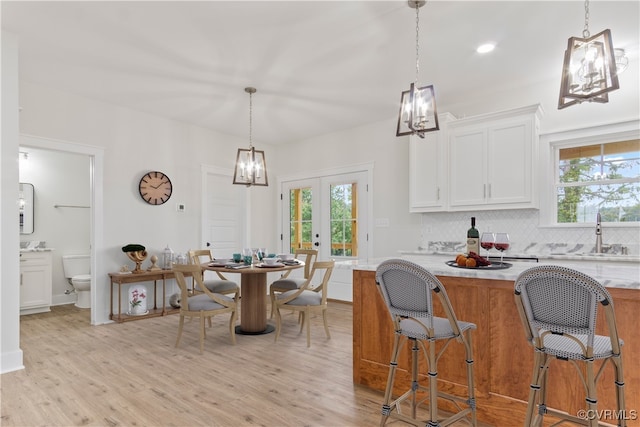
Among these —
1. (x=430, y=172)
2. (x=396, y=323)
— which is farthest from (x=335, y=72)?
(x=396, y=323)

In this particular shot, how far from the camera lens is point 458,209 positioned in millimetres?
4371

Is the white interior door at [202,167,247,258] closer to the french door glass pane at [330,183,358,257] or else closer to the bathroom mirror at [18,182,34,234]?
the french door glass pane at [330,183,358,257]

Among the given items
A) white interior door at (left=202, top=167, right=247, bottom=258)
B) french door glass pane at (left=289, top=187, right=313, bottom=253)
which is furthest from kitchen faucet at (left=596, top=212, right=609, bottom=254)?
white interior door at (left=202, top=167, right=247, bottom=258)

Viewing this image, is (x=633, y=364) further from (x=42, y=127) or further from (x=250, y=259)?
(x=42, y=127)

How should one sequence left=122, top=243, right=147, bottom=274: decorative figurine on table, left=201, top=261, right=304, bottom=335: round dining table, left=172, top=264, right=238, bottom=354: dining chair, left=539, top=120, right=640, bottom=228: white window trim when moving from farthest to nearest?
left=122, top=243, right=147, bottom=274: decorative figurine on table < left=201, top=261, right=304, bottom=335: round dining table < left=539, top=120, right=640, bottom=228: white window trim < left=172, top=264, right=238, bottom=354: dining chair

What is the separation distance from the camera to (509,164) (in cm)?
398

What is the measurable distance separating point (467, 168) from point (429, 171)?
0.46 meters

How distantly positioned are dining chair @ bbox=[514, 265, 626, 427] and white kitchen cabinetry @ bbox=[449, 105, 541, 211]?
2608mm

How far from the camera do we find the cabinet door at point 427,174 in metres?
4.48

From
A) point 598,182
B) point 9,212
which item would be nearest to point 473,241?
point 598,182

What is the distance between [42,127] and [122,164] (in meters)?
0.93

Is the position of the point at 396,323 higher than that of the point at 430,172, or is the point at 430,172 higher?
the point at 430,172

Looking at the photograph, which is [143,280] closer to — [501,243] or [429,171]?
[429,171]

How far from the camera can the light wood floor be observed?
2279mm
